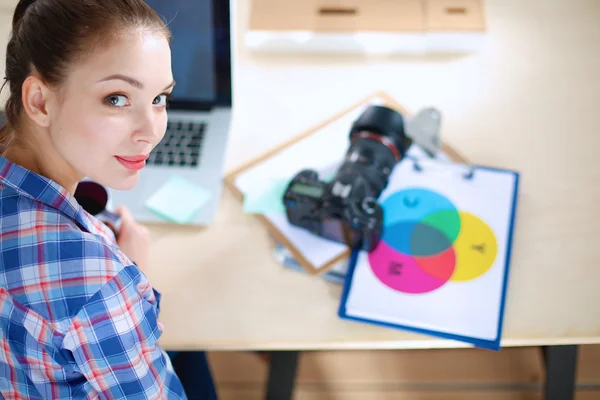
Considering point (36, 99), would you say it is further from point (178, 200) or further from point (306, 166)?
point (306, 166)

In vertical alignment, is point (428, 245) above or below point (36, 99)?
below

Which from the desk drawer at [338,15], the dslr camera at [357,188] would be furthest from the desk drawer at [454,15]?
the dslr camera at [357,188]

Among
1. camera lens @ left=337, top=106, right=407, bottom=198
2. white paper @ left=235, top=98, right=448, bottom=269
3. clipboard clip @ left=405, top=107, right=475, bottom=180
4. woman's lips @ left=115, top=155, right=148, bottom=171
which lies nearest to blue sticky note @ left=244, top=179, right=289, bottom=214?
white paper @ left=235, top=98, right=448, bottom=269

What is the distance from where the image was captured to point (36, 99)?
579 millimetres

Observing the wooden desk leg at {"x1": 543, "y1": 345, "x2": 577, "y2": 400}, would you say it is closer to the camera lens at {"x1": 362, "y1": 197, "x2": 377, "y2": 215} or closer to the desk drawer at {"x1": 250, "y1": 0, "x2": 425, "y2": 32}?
the camera lens at {"x1": 362, "y1": 197, "x2": 377, "y2": 215}

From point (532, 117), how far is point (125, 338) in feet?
2.60

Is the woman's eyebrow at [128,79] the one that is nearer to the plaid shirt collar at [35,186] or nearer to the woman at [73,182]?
the woman at [73,182]

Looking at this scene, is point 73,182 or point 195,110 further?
point 195,110

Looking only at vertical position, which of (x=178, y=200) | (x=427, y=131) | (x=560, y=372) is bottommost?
(x=560, y=372)

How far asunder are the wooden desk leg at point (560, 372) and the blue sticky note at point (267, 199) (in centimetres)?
58

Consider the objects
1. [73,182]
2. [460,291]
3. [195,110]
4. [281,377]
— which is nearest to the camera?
[73,182]

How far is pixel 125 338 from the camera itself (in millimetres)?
635

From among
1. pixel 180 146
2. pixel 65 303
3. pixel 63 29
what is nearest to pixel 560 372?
pixel 180 146

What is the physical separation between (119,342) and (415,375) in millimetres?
909
